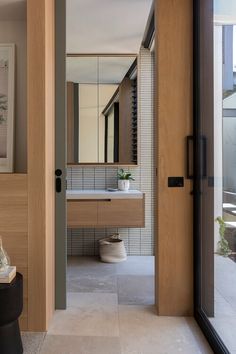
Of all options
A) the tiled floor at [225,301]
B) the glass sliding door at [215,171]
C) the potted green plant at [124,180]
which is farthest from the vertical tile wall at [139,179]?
the tiled floor at [225,301]

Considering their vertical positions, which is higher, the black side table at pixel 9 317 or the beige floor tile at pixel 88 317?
the black side table at pixel 9 317

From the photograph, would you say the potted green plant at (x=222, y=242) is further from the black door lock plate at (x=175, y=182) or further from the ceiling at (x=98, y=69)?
the ceiling at (x=98, y=69)

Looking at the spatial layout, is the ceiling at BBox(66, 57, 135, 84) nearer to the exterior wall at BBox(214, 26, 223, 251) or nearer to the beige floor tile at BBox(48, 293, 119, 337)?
the exterior wall at BBox(214, 26, 223, 251)

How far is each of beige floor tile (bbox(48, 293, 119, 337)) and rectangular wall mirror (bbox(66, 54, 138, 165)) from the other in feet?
5.72

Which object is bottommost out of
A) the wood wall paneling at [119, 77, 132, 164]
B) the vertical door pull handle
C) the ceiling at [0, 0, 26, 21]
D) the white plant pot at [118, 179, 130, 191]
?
the white plant pot at [118, 179, 130, 191]

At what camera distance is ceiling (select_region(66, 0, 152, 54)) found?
8.61 ft

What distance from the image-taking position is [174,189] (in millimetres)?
2240

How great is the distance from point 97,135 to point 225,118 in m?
2.20

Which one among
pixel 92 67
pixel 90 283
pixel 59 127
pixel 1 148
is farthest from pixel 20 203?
pixel 92 67

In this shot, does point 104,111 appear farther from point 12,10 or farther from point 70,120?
point 12,10

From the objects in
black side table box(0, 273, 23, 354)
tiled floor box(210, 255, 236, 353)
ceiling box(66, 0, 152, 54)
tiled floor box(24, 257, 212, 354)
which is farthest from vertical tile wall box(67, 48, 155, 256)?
black side table box(0, 273, 23, 354)

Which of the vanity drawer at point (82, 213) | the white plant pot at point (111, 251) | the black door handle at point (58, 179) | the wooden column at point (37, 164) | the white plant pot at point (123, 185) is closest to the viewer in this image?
the wooden column at point (37, 164)

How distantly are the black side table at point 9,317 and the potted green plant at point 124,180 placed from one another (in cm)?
214

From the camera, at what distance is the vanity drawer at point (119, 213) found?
332 centimetres
